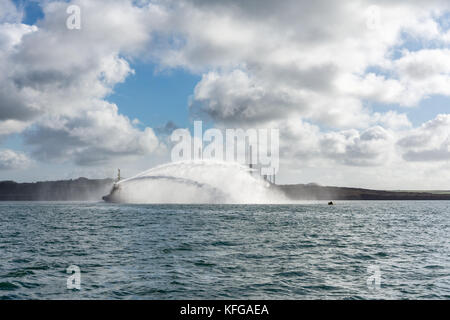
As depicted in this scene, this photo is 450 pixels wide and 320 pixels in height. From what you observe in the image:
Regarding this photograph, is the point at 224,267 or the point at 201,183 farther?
the point at 201,183

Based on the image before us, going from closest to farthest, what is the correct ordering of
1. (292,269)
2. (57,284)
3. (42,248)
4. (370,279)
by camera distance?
(57,284) → (370,279) → (292,269) → (42,248)

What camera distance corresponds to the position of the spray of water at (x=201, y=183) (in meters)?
134

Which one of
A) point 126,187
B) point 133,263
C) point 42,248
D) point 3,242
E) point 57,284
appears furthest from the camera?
point 126,187

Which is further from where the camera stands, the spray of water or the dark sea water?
the spray of water

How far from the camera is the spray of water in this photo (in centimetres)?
13412

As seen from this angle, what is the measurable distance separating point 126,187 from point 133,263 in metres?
133

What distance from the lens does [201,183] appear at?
136625 mm

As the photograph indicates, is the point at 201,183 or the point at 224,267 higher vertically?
the point at 201,183

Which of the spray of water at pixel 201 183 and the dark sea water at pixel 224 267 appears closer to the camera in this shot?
the dark sea water at pixel 224 267
